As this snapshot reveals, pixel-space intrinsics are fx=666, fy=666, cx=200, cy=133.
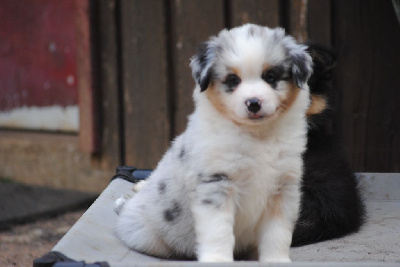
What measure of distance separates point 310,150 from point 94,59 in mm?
2338

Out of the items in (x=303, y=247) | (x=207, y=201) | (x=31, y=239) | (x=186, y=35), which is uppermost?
(x=186, y=35)

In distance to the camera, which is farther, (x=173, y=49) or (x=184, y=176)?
(x=173, y=49)

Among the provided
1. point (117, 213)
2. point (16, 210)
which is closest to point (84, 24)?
point (16, 210)

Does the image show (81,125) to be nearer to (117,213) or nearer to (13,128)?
(13,128)

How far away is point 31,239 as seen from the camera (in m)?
4.51

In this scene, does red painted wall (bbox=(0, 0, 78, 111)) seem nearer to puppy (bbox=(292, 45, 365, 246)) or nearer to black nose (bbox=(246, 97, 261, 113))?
puppy (bbox=(292, 45, 365, 246))

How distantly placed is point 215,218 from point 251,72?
1.62 ft

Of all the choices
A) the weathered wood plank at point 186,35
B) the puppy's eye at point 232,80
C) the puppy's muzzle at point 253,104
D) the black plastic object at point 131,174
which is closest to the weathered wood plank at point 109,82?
the weathered wood plank at point 186,35

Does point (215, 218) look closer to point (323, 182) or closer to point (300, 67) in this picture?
point (300, 67)

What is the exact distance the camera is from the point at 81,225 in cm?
271

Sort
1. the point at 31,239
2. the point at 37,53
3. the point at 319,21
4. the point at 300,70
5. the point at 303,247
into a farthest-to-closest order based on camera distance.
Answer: the point at 37,53
the point at 31,239
the point at 319,21
the point at 303,247
the point at 300,70

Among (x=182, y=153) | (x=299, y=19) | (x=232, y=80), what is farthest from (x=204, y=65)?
(x=299, y=19)

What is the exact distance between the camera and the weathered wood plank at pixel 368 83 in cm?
405

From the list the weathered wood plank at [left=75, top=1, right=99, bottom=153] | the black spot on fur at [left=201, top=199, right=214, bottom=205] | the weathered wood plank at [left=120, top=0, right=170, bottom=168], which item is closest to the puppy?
the black spot on fur at [left=201, top=199, right=214, bottom=205]
